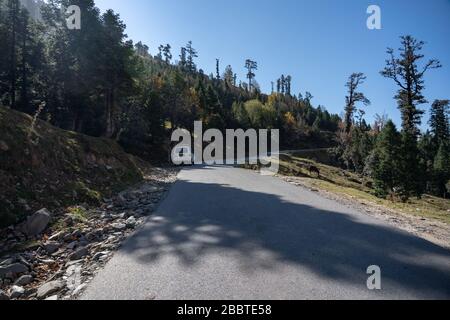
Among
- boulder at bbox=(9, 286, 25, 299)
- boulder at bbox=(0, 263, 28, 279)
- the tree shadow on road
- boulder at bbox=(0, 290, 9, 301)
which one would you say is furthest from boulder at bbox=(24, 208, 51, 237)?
boulder at bbox=(0, 290, 9, 301)

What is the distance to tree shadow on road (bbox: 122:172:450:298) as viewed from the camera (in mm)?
4953

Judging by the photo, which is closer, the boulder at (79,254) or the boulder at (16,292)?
the boulder at (16,292)

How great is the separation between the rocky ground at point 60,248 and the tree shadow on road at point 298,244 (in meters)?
0.71

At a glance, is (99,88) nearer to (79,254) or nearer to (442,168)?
(79,254)

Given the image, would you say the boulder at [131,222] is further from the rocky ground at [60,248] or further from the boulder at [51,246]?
the boulder at [51,246]

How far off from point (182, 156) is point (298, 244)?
101 feet

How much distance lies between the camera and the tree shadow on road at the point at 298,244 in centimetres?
495

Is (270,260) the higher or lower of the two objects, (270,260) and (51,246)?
the higher

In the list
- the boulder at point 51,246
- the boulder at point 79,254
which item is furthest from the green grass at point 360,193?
the boulder at point 51,246

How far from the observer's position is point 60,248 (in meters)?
6.68

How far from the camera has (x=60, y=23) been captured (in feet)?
92.5

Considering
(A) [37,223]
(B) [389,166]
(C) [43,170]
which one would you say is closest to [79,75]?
(C) [43,170]

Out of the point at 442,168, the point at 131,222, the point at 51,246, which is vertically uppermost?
the point at 131,222
